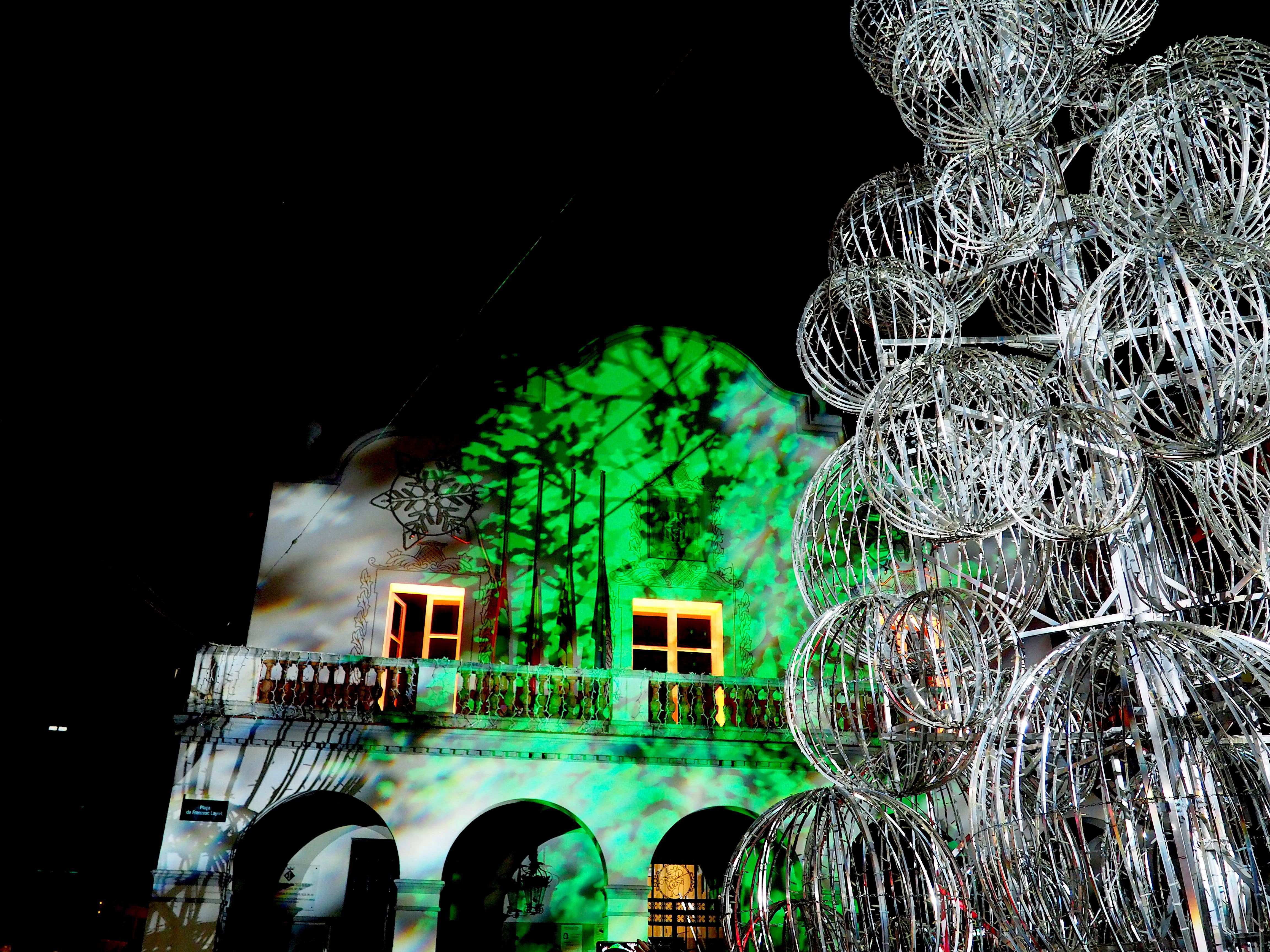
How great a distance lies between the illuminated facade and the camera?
856 cm

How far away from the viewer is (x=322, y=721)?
863cm

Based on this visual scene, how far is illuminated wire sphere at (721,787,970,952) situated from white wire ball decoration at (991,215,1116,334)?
189cm

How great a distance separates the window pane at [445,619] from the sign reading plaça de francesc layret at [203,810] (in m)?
2.69

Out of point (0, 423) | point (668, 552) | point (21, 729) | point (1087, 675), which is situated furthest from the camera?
point (668, 552)

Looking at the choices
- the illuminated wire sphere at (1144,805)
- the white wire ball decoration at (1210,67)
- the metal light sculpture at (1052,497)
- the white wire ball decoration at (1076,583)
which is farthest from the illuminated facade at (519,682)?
the white wire ball decoration at (1210,67)

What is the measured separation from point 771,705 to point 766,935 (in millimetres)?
6343

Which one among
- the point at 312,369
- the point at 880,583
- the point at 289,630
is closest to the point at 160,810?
the point at 289,630

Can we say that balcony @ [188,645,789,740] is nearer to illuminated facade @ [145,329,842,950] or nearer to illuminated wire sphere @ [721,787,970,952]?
illuminated facade @ [145,329,842,950]

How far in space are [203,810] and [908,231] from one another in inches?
298

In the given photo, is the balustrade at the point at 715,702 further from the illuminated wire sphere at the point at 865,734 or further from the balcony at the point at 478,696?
the illuminated wire sphere at the point at 865,734

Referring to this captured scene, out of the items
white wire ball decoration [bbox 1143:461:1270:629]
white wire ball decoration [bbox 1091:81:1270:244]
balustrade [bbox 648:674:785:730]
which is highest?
white wire ball decoration [bbox 1091:81:1270:244]

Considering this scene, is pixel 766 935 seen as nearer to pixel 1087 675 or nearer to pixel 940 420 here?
pixel 1087 675

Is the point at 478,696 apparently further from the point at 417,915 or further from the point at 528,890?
the point at 528,890

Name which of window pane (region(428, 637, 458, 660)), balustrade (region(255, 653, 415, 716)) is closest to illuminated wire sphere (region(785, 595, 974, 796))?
balustrade (region(255, 653, 415, 716))
